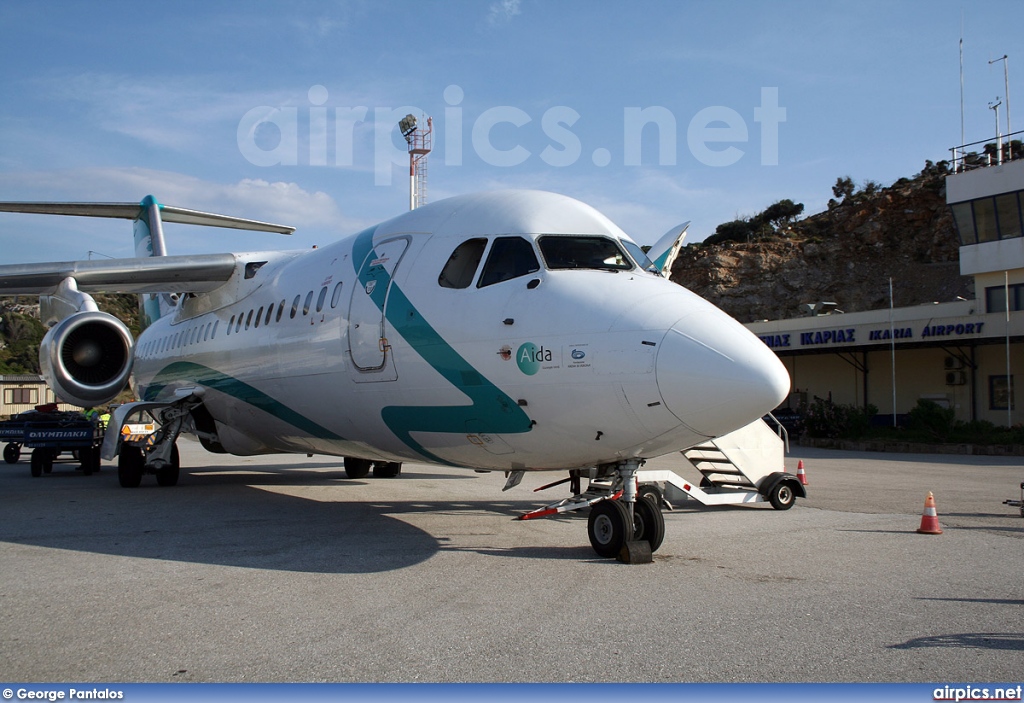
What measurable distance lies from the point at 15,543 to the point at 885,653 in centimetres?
812

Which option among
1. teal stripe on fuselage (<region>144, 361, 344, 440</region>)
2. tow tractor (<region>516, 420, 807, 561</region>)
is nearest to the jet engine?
teal stripe on fuselage (<region>144, 361, 344, 440</region>)

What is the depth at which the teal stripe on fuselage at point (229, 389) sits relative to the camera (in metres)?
10.2

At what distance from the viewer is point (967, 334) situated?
29844 millimetres

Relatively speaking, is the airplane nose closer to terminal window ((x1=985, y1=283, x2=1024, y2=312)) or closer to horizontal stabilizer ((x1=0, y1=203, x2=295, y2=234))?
horizontal stabilizer ((x1=0, y1=203, x2=295, y2=234))

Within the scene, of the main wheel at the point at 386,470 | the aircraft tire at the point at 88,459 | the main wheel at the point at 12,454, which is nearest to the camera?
the main wheel at the point at 386,470

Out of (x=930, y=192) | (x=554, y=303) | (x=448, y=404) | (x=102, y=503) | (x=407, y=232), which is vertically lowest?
(x=102, y=503)

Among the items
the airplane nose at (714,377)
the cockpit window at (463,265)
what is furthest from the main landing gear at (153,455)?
the airplane nose at (714,377)

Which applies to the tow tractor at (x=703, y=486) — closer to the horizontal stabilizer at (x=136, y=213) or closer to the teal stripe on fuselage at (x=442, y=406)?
the teal stripe on fuselage at (x=442, y=406)

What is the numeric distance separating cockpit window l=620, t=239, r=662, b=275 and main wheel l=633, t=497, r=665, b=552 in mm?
2160

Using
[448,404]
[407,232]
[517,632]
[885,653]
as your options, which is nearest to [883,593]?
[885,653]

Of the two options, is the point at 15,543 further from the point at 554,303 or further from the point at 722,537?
the point at 722,537

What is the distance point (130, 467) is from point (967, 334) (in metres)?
27.6

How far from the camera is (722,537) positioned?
9.05 metres

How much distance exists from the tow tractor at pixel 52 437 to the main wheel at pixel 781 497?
14579 millimetres
